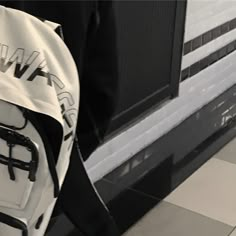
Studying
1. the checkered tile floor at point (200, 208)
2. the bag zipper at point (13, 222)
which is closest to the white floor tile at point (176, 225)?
the checkered tile floor at point (200, 208)

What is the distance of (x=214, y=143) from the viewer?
2262mm

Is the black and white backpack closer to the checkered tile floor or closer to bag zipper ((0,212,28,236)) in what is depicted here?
bag zipper ((0,212,28,236))

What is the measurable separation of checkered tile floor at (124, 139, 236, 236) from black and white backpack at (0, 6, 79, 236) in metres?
0.76

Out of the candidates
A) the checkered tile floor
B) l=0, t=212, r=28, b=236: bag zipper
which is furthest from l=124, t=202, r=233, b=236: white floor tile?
l=0, t=212, r=28, b=236: bag zipper

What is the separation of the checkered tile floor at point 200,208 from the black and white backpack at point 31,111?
76 centimetres

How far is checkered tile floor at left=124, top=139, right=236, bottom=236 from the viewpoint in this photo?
1725mm

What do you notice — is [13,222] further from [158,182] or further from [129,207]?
[158,182]

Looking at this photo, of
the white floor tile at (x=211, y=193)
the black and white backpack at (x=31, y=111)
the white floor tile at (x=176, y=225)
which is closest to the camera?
the black and white backpack at (x=31, y=111)

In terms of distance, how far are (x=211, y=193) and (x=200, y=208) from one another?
4.1 inches

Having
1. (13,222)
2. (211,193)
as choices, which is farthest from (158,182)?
(13,222)

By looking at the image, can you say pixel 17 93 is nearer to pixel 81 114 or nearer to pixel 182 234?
pixel 81 114

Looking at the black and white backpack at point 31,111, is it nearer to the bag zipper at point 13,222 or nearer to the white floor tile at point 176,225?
the bag zipper at point 13,222

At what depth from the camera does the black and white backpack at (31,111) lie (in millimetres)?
936

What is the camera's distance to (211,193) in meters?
1.92
